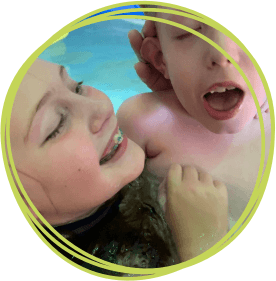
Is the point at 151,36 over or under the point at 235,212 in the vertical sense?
over

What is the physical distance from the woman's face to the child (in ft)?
0.61

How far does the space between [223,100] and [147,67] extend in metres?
0.27

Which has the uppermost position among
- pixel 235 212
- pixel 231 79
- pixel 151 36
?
pixel 151 36

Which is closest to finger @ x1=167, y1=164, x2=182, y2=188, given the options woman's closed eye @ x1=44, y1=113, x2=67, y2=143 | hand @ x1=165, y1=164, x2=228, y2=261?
hand @ x1=165, y1=164, x2=228, y2=261

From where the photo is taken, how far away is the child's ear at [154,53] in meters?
0.78

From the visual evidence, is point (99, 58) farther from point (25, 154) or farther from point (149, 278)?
point (149, 278)

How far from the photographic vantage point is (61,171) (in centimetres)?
54

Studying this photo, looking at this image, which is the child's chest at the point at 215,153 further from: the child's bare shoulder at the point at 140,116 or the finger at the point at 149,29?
the finger at the point at 149,29

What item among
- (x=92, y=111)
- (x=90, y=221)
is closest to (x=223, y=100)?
(x=92, y=111)

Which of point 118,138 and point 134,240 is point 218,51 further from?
point 134,240

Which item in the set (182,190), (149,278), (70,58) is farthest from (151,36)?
(149,278)

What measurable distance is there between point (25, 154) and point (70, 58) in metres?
0.33

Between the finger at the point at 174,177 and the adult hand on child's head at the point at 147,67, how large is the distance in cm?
30

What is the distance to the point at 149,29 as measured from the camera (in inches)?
30.5
